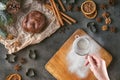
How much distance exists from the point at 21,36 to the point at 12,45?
7cm

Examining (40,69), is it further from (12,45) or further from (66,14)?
(66,14)

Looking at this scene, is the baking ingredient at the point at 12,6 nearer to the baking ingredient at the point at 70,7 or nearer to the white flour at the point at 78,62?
the baking ingredient at the point at 70,7

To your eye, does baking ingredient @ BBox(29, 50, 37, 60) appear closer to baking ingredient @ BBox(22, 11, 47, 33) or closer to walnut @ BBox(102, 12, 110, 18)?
baking ingredient @ BBox(22, 11, 47, 33)

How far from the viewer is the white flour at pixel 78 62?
1917 mm

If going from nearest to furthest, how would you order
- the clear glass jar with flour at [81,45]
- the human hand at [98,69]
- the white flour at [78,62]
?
the human hand at [98,69]
the clear glass jar with flour at [81,45]
the white flour at [78,62]

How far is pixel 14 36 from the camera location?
2037 millimetres

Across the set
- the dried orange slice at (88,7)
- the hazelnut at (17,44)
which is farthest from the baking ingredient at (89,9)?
the hazelnut at (17,44)

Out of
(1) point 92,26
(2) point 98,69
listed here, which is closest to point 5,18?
(1) point 92,26

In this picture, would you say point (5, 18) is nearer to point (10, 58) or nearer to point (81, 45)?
point (10, 58)

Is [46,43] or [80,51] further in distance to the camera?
[46,43]

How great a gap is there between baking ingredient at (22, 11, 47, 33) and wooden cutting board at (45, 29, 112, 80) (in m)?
0.16

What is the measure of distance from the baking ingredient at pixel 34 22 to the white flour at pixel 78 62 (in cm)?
21

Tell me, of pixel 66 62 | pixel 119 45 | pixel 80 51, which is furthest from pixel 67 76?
pixel 119 45

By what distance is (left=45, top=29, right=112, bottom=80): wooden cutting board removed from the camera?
1.92 m
